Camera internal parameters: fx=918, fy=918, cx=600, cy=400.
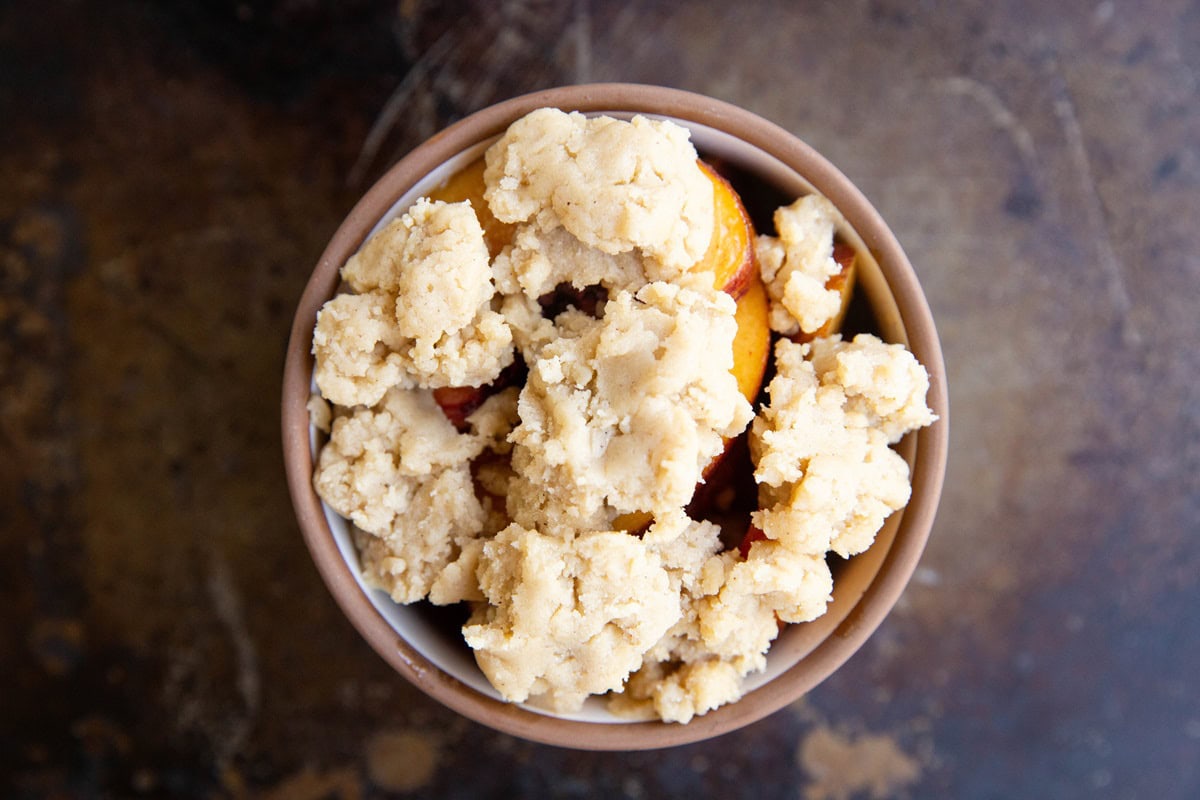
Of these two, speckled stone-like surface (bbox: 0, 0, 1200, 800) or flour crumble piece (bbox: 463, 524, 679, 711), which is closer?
flour crumble piece (bbox: 463, 524, 679, 711)

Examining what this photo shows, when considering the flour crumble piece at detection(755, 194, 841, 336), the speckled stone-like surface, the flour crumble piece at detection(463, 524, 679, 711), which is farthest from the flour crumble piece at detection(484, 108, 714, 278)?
the speckled stone-like surface

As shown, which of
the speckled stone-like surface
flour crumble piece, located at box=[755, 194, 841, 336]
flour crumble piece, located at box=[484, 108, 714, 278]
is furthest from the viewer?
the speckled stone-like surface

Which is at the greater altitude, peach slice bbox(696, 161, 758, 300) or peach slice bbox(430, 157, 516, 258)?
peach slice bbox(696, 161, 758, 300)

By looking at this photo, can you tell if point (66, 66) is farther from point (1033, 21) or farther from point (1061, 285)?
point (1061, 285)

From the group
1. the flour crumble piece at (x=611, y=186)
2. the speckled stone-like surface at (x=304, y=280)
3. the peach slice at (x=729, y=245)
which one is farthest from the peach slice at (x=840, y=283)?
the speckled stone-like surface at (x=304, y=280)

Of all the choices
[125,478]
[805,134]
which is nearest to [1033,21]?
[805,134]

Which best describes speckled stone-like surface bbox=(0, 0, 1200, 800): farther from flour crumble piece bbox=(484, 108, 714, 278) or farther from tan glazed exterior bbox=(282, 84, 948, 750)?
flour crumble piece bbox=(484, 108, 714, 278)

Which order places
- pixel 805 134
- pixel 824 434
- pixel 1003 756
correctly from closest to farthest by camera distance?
pixel 824 434
pixel 805 134
pixel 1003 756
